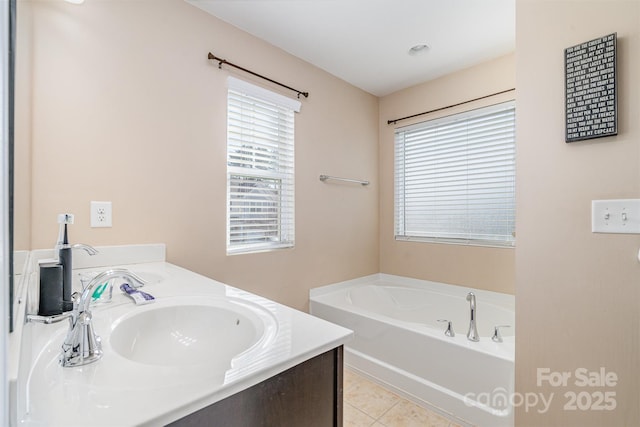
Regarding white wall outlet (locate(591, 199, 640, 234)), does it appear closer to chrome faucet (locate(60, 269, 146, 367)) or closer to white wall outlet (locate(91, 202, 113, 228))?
chrome faucet (locate(60, 269, 146, 367))

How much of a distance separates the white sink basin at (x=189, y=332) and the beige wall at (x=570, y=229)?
1144mm

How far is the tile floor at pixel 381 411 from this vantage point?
5.46ft

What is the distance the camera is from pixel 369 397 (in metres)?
1.90

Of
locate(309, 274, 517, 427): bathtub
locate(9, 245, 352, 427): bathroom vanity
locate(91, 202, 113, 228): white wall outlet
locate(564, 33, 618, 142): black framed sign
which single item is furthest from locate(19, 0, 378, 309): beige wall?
locate(564, 33, 618, 142): black framed sign

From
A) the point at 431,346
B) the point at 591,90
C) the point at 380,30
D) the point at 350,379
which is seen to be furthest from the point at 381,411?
the point at 380,30

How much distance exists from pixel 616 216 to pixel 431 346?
3.79ft

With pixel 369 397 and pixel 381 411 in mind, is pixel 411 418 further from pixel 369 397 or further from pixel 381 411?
pixel 369 397

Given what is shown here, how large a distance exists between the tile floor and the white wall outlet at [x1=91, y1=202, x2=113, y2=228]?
1.67m

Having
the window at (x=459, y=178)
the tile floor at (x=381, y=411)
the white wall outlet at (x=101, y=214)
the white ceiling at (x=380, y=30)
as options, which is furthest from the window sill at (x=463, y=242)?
the white wall outlet at (x=101, y=214)

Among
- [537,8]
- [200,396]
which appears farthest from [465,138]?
[200,396]

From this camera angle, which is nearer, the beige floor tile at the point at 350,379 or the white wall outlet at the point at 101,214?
the white wall outlet at the point at 101,214

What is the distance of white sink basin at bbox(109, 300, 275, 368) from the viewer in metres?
0.85

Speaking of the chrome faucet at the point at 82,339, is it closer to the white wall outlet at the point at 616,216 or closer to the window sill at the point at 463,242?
the white wall outlet at the point at 616,216

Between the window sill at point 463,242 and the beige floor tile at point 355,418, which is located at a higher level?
the window sill at point 463,242
